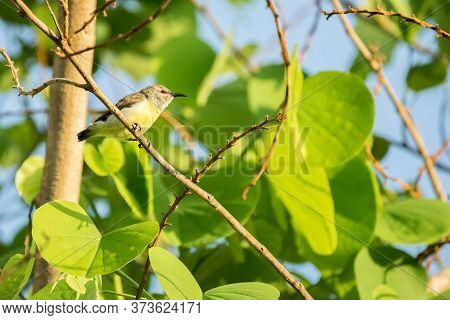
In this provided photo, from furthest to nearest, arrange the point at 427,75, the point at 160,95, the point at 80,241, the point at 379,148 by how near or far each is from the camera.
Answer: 1. the point at 427,75
2. the point at 379,148
3. the point at 160,95
4. the point at 80,241

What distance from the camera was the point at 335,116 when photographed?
200 cm

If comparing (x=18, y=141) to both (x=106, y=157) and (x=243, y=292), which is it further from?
(x=243, y=292)

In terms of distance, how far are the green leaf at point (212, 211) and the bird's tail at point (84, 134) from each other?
0.31 m

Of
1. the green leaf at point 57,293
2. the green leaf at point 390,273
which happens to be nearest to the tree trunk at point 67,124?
the green leaf at point 57,293

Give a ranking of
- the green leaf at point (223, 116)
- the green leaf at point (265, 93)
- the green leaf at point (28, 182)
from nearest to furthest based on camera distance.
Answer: the green leaf at point (28, 182) → the green leaf at point (265, 93) → the green leaf at point (223, 116)

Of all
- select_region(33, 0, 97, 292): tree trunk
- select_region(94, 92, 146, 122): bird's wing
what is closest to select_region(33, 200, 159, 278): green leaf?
select_region(33, 0, 97, 292): tree trunk

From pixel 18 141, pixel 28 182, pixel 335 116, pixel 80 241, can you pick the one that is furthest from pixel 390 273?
pixel 18 141

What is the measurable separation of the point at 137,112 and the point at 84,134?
319mm

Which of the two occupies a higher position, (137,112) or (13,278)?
(137,112)

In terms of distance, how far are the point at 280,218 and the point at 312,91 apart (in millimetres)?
354

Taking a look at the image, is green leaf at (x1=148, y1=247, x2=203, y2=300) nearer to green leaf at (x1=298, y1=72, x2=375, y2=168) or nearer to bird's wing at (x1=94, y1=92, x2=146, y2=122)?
green leaf at (x1=298, y1=72, x2=375, y2=168)

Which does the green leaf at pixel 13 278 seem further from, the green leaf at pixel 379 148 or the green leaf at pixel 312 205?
the green leaf at pixel 379 148

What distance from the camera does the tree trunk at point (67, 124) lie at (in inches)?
69.9

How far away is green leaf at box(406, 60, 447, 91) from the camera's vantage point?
8.62 feet
